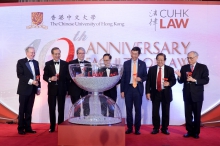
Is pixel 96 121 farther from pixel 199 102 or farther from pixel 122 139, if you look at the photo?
pixel 199 102

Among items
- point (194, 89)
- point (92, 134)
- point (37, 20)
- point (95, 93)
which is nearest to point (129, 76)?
point (194, 89)

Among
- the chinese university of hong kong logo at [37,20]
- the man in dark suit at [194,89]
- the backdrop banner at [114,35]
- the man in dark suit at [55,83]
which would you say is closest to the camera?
the man in dark suit at [194,89]

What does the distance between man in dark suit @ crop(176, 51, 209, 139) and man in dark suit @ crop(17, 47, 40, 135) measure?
241cm

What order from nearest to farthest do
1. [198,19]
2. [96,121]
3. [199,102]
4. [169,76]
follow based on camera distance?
[96,121]
[199,102]
[169,76]
[198,19]

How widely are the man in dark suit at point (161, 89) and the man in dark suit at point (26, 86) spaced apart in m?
1.88

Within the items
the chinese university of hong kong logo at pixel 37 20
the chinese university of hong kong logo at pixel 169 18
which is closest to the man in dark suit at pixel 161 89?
the chinese university of hong kong logo at pixel 169 18

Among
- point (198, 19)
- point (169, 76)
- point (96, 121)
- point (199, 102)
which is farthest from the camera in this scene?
point (198, 19)

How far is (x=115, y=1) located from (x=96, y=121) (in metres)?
Answer: 3.15

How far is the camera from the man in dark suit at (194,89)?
479cm

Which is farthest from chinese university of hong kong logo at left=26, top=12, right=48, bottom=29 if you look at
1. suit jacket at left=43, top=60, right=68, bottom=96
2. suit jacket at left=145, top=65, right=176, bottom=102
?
suit jacket at left=145, top=65, right=176, bottom=102

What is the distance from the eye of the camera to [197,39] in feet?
19.7

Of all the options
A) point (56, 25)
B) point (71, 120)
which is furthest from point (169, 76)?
point (56, 25)

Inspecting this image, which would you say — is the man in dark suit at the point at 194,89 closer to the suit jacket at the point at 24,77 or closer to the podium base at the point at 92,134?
the podium base at the point at 92,134

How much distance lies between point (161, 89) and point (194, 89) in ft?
1.82
